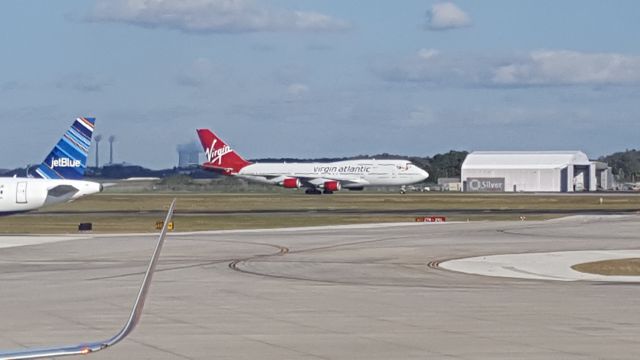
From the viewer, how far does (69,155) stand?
200 ft

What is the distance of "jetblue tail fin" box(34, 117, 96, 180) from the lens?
200ft

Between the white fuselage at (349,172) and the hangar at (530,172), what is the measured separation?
30.3m

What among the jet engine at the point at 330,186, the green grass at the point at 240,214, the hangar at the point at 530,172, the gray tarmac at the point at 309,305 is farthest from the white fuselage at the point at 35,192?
the hangar at the point at 530,172

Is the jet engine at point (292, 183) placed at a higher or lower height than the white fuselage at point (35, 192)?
higher

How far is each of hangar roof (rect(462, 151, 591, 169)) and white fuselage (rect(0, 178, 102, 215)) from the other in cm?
12352

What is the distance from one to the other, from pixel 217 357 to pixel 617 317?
9655mm

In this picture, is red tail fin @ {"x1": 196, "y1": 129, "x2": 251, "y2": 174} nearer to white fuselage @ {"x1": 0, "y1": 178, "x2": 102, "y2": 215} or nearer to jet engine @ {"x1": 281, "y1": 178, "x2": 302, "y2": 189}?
jet engine @ {"x1": 281, "y1": 178, "x2": 302, "y2": 189}

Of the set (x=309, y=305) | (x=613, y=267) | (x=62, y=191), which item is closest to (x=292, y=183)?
(x=62, y=191)

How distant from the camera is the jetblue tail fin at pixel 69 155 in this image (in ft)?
200

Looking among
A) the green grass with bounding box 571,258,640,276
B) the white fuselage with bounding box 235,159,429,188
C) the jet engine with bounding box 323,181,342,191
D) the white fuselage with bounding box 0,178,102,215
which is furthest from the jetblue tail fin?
the white fuselage with bounding box 235,159,429,188

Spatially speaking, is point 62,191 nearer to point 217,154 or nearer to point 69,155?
point 69,155

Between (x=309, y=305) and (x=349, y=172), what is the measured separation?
118 m

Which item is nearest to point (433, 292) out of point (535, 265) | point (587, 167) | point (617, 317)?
point (617, 317)

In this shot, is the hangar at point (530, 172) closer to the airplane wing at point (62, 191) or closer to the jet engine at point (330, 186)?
the jet engine at point (330, 186)
